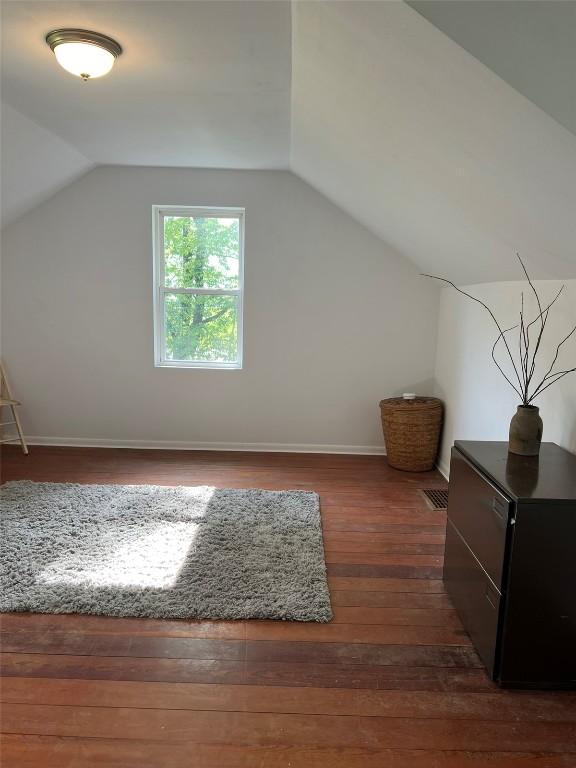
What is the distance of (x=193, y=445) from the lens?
4535 millimetres

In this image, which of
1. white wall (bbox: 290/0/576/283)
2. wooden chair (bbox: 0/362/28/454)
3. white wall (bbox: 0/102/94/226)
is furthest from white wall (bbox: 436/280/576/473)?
wooden chair (bbox: 0/362/28/454)

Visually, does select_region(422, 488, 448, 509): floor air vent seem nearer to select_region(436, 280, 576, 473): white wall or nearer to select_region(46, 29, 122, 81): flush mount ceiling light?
select_region(436, 280, 576, 473): white wall

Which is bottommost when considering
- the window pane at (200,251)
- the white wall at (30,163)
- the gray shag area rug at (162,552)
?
the gray shag area rug at (162,552)

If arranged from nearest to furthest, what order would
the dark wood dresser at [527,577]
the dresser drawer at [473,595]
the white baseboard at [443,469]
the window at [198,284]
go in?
the dark wood dresser at [527,577] < the dresser drawer at [473,595] < the white baseboard at [443,469] < the window at [198,284]

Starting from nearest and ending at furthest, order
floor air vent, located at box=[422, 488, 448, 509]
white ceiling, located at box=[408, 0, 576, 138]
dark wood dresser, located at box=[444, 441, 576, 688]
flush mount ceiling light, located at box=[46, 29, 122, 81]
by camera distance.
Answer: white ceiling, located at box=[408, 0, 576, 138]
dark wood dresser, located at box=[444, 441, 576, 688]
flush mount ceiling light, located at box=[46, 29, 122, 81]
floor air vent, located at box=[422, 488, 448, 509]

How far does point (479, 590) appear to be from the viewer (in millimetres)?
1956

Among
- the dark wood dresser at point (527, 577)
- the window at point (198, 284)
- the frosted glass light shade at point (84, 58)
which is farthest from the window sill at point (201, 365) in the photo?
the dark wood dresser at point (527, 577)

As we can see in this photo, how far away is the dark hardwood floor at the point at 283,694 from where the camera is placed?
5.05 ft

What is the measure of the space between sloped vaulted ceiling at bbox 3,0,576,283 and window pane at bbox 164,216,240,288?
2.52 ft

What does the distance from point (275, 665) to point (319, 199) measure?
3493 mm

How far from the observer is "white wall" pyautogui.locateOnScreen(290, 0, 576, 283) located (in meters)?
1.48

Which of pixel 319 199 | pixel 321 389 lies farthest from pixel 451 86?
pixel 321 389

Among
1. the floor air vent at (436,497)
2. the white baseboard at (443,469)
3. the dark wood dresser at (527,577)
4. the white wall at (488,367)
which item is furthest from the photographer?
the white baseboard at (443,469)

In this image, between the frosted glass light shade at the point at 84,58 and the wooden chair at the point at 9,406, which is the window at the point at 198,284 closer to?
the wooden chair at the point at 9,406
